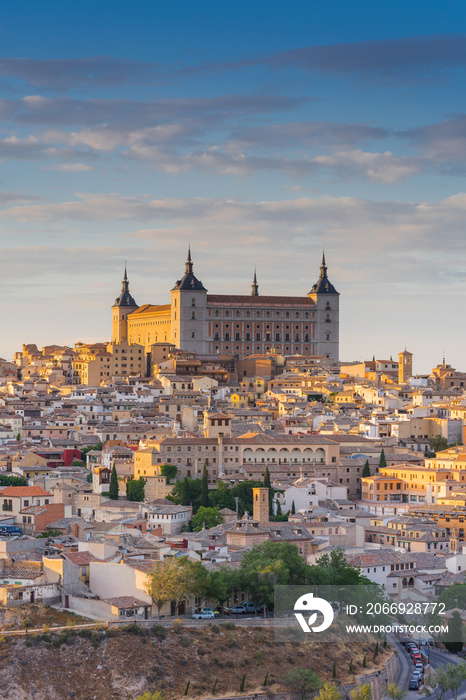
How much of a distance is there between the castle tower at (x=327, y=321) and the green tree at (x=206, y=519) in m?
53.4

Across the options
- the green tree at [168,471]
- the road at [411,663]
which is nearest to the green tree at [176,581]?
the road at [411,663]

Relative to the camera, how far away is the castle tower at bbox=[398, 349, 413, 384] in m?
80.9

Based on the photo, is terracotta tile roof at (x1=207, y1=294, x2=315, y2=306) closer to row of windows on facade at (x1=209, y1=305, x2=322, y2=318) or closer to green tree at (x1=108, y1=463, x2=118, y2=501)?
row of windows on facade at (x1=209, y1=305, x2=322, y2=318)

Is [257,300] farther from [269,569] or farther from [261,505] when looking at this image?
[269,569]

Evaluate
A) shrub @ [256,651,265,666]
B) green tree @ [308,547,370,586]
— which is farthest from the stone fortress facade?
shrub @ [256,651,265,666]

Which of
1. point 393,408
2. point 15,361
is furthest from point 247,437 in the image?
point 15,361

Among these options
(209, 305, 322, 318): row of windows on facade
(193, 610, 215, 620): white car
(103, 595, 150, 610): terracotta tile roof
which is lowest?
(193, 610, 215, 620): white car

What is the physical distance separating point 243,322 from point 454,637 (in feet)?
203

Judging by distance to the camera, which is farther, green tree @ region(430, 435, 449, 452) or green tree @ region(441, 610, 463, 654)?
green tree @ region(430, 435, 449, 452)

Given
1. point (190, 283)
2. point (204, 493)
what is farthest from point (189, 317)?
point (204, 493)

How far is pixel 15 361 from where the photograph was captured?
10094 centimetres

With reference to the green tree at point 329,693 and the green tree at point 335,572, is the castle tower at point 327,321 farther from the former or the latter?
the green tree at point 329,693

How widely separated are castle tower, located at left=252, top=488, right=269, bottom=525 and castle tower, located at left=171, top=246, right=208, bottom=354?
49.5m

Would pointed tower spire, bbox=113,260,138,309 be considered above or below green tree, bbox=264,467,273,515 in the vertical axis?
above
